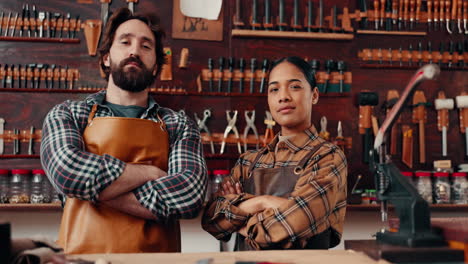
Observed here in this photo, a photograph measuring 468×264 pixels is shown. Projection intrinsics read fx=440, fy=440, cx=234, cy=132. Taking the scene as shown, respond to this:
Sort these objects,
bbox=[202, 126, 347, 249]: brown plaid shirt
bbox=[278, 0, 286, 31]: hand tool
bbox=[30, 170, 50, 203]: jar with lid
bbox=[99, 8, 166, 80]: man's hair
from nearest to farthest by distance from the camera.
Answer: bbox=[202, 126, 347, 249]: brown plaid shirt → bbox=[99, 8, 166, 80]: man's hair → bbox=[30, 170, 50, 203]: jar with lid → bbox=[278, 0, 286, 31]: hand tool

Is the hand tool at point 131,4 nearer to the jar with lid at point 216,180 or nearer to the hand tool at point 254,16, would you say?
the hand tool at point 254,16

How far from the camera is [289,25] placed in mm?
4418

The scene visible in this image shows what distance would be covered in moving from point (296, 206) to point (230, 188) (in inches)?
17.6

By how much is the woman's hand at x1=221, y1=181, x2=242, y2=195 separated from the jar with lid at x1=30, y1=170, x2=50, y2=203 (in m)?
2.17

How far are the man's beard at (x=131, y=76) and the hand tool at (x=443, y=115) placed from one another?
3.23 metres

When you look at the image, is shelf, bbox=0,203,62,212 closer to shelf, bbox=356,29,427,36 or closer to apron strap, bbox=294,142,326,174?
apron strap, bbox=294,142,326,174

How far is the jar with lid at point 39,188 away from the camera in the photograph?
3.72 meters

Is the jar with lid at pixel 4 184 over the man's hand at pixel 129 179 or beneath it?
beneath

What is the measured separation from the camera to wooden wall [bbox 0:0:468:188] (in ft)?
13.6

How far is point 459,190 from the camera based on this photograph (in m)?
4.04

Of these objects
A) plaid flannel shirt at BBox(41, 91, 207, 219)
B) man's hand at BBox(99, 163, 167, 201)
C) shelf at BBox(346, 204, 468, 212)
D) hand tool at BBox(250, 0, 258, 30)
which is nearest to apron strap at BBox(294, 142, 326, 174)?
plaid flannel shirt at BBox(41, 91, 207, 219)

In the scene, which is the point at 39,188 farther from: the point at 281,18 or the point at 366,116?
the point at 366,116

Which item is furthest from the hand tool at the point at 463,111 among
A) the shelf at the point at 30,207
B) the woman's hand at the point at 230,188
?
the shelf at the point at 30,207

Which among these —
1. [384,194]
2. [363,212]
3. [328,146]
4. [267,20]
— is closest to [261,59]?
[267,20]
